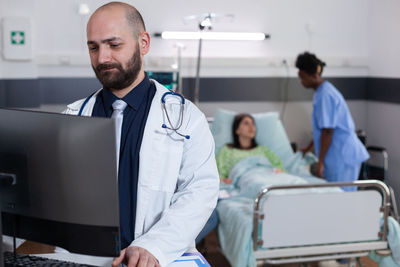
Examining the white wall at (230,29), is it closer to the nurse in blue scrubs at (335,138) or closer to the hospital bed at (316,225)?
the nurse in blue scrubs at (335,138)

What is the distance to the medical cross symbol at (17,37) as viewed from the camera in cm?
379

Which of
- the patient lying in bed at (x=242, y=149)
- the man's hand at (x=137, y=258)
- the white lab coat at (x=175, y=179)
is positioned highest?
the white lab coat at (x=175, y=179)

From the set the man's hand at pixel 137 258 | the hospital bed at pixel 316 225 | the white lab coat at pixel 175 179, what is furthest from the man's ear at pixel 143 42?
the hospital bed at pixel 316 225

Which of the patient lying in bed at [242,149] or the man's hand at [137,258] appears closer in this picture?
the man's hand at [137,258]

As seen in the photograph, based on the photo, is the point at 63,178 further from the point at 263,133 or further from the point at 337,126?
the point at 263,133

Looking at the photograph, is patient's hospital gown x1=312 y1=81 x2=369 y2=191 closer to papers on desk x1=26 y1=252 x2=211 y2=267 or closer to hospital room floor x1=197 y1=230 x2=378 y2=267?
hospital room floor x1=197 y1=230 x2=378 y2=267

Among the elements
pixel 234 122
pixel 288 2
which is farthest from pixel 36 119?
pixel 288 2

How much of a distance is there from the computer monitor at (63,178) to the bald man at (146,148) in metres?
0.22

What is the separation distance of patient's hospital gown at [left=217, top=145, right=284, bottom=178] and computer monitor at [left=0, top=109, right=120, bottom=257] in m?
2.86

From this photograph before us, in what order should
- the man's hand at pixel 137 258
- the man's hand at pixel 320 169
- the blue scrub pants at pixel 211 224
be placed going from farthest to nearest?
1. the man's hand at pixel 320 169
2. the blue scrub pants at pixel 211 224
3. the man's hand at pixel 137 258

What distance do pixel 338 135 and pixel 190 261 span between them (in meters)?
2.69

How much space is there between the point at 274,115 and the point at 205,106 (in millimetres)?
641

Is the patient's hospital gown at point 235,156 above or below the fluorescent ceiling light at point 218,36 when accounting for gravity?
below

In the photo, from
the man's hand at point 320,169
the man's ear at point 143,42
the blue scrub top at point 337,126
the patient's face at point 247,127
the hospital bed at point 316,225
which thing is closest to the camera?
the man's ear at point 143,42
